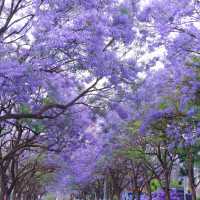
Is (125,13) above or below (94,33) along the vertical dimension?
above

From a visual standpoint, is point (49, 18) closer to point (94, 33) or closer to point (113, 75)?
point (94, 33)

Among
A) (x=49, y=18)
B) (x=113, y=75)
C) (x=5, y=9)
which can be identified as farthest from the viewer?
(x=5, y=9)

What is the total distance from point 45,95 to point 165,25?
4.93m

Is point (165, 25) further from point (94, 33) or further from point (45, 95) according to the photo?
point (45, 95)

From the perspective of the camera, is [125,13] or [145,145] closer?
[125,13]

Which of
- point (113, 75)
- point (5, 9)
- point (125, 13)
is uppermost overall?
point (5, 9)

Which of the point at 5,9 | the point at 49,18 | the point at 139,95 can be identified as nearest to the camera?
the point at 49,18

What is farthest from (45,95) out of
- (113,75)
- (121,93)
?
(113,75)

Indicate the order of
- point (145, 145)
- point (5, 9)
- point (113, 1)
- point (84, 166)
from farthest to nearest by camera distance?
point (84, 166), point (145, 145), point (5, 9), point (113, 1)

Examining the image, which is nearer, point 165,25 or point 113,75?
point 113,75

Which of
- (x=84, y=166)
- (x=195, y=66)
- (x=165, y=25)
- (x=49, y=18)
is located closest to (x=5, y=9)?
(x=49, y=18)

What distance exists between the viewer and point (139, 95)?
1759 cm

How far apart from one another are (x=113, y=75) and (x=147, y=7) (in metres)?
2.63

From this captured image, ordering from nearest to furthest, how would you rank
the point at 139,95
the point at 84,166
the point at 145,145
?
the point at 139,95, the point at 145,145, the point at 84,166
